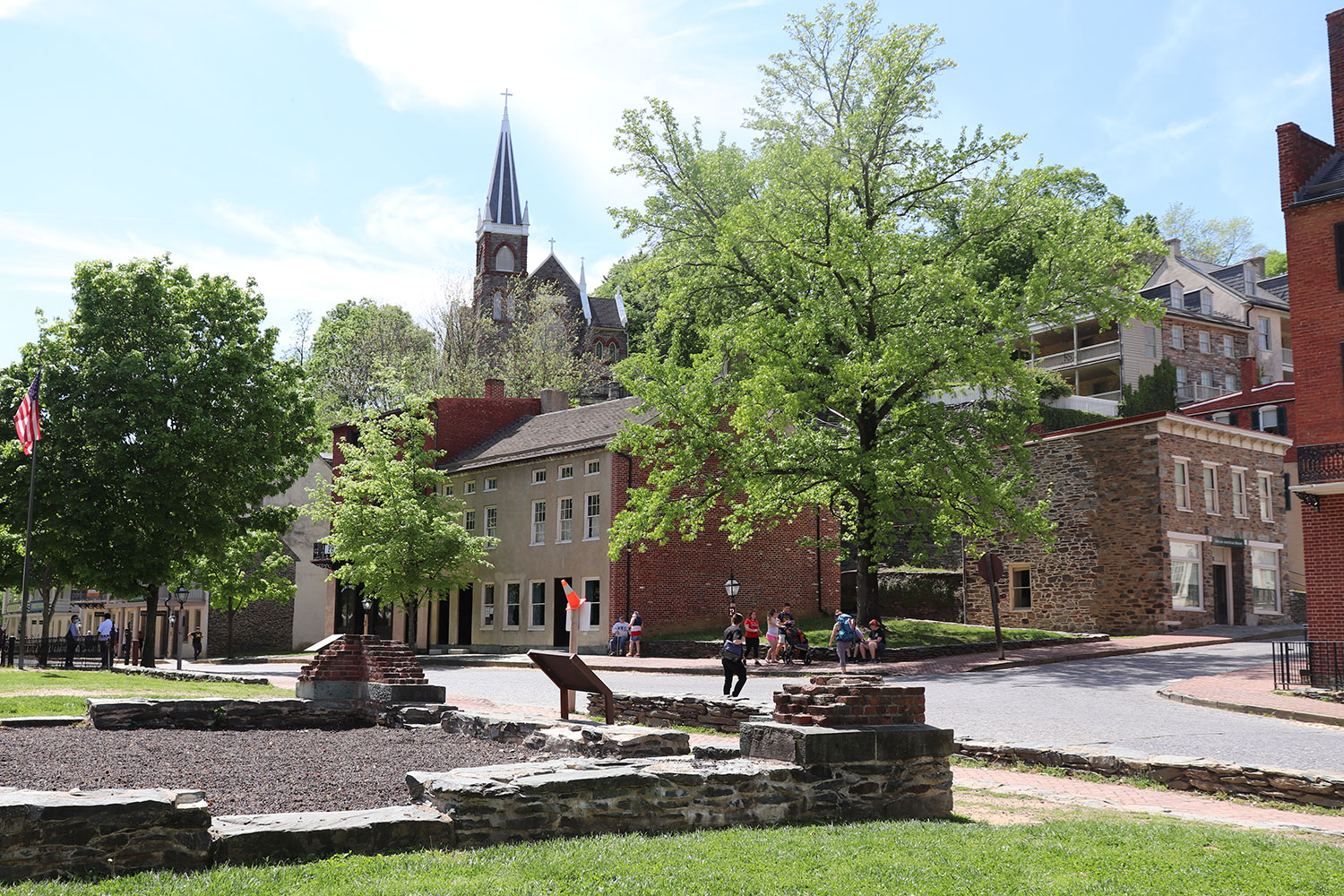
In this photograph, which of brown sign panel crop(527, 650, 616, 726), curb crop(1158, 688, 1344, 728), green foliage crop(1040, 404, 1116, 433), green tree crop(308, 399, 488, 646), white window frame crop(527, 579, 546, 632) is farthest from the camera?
green foliage crop(1040, 404, 1116, 433)

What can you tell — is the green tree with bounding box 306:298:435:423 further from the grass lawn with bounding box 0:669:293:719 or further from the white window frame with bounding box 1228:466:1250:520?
the white window frame with bounding box 1228:466:1250:520

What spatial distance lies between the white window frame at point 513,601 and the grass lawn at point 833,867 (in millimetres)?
36375

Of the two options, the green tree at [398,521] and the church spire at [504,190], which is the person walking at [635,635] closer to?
the green tree at [398,521]

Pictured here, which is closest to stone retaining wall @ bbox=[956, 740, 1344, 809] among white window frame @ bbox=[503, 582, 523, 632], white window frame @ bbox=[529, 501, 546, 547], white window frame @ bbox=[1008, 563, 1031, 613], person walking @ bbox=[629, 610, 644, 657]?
person walking @ bbox=[629, 610, 644, 657]

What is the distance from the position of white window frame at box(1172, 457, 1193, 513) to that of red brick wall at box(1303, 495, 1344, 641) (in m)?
12.0

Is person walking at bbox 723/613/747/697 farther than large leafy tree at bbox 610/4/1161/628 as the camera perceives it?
No

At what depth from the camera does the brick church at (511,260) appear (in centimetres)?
9406

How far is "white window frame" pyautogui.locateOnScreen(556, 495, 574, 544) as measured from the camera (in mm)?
41812

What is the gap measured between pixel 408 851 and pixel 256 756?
5.05 m

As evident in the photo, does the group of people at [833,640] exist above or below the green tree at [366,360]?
below

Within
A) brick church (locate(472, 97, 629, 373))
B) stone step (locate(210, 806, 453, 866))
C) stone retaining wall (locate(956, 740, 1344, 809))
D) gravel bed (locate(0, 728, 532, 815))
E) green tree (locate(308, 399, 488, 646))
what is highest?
brick church (locate(472, 97, 629, 373))

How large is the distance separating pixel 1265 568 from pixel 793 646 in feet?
63.5

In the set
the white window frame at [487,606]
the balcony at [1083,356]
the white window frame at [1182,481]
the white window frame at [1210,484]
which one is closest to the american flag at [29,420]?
the white window frame at [487,606]

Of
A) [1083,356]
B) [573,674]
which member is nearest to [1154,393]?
[1083,356]
